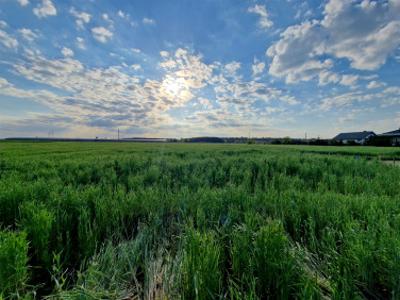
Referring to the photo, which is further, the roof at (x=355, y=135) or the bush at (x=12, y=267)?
the roof at (x=355, y=135)

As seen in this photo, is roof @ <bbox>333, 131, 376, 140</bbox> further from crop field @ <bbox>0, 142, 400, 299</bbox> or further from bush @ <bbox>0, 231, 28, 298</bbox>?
bush @ <bbox>0, 231, 28, 298</bbox>

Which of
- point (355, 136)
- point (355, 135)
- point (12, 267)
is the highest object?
point (355, 135)

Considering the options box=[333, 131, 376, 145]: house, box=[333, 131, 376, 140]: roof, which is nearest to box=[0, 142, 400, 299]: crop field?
box=[333, 131, 376, 145]: house

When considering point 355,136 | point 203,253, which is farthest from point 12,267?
point 355,136

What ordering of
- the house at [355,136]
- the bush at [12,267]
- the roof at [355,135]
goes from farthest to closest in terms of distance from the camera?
the roof at [355,135] < the house at [355,136] < the bush at [12,267]

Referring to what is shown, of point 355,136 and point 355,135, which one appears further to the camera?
point 355,135

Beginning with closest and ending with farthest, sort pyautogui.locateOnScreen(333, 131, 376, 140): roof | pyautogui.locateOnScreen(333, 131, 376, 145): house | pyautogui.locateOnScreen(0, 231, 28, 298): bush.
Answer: pyautogui.locateOnScreen(0, 231, 28, 298): bush, pyautogui.locateOnScreen(333, 131, 376, 145): house, pyautogui.locateOnScreen(333, 131, 376, 140): roof

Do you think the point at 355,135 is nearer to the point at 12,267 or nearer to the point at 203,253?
the point at 203,253

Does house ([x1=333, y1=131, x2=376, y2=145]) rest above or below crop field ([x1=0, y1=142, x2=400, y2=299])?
above

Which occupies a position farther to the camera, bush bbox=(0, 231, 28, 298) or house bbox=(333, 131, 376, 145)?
house bbox=(333, 131, 376, 145)

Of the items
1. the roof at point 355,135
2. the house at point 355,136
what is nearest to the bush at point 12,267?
the house at point 355,136

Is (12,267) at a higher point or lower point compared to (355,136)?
lower

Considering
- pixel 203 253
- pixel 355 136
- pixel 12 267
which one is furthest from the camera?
pixel 355 136

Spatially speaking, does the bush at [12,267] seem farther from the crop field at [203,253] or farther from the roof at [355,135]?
the roof at [355,135]
